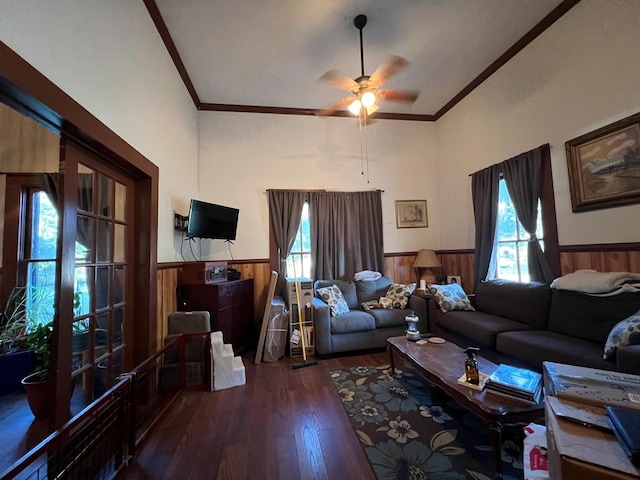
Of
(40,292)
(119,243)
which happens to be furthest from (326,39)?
(40,292)

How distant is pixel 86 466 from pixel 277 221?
2991 mm

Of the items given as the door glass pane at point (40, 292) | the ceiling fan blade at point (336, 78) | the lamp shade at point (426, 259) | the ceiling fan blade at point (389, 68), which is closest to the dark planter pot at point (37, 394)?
the door glass pane at point (40, 292)

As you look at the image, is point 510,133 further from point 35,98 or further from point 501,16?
→ point 35,98

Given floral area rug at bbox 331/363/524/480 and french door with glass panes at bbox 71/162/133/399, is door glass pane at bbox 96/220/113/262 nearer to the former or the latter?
→ french door with glass panes at bbox 71/162/133/399

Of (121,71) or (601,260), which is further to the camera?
(601,260)

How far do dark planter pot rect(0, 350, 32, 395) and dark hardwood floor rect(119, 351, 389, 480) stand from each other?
54.0 inches

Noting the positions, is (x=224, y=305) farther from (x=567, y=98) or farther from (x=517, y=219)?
(x=567, y=98)

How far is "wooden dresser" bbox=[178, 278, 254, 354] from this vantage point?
2.86 metres

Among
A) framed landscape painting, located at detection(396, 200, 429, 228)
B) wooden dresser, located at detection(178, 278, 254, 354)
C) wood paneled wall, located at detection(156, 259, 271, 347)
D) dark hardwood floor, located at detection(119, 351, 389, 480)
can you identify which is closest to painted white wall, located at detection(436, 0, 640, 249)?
framed landscape painting, located at detection(396, 200, 429, 228)

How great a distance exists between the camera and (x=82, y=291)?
5.52ft

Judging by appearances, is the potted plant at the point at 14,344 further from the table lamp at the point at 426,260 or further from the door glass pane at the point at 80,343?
the table lamp at the point at 426,260

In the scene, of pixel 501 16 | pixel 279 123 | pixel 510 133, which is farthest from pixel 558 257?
pixel 279 123

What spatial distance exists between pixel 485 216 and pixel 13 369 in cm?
514

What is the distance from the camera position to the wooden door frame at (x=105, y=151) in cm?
113
